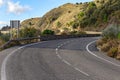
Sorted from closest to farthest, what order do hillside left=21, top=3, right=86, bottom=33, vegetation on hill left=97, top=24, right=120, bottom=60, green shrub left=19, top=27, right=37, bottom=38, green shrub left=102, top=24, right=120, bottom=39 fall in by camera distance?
vegetation on hill left=97, top=24, right=120, bottom=60 → green shrub left=102, top=24, right=120, bottom=39 → green shrub left=19, top=27, right=37, bottom=38 → hillside left=21, top=3, right=86, bottom=33

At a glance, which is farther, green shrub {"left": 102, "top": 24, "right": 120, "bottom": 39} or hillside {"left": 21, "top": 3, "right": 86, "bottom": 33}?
hillside {"left": 21, "top": 3, "right": 86, "bottom": 33}

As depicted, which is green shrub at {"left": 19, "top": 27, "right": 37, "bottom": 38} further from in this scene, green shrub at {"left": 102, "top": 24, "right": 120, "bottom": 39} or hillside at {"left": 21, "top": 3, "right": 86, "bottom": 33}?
hillside at {"left": 21, "top": 3, "right": 86, "bottom": 33}

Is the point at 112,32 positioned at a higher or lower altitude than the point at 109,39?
higher

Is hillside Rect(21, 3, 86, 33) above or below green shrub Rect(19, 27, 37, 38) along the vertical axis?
above

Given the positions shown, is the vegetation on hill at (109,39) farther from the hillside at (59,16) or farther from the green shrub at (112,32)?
the hillside at (59,16)

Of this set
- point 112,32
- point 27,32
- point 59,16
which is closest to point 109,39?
point 112,32

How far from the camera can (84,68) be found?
17.7 meters

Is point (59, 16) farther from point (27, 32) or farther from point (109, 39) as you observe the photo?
point (109, 39)

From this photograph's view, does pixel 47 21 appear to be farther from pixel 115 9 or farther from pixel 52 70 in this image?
pixel 52 70

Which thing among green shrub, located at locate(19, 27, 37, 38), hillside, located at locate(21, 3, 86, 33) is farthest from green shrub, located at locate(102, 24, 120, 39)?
hillside, located at locate(21, 3, 86, 33)

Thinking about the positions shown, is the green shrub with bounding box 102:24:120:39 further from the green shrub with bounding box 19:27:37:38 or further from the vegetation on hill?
the green shrub with bounding box 19:27:37:38

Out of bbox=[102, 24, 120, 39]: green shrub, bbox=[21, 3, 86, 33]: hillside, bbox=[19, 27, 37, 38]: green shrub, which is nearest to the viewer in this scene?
bbox=[102, 24, 120, 39]: green shrub

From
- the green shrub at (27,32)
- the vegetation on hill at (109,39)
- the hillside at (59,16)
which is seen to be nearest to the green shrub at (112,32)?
the vegetation on hill at (109,39)

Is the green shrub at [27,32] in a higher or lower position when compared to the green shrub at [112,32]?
lower
